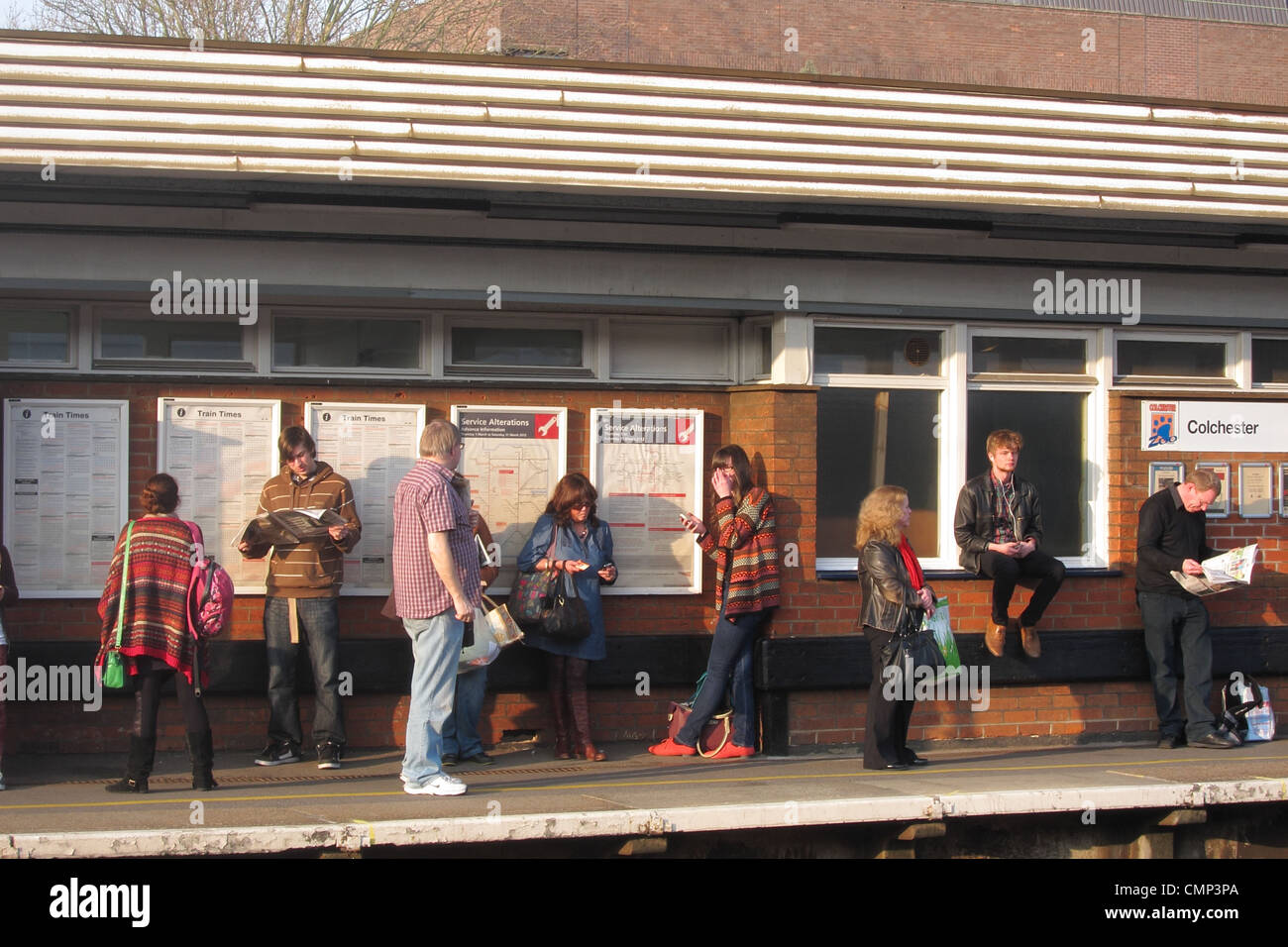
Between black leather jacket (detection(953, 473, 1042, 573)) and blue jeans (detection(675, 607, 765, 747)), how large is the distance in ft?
4.70

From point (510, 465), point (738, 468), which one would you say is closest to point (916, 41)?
point (738, 468)

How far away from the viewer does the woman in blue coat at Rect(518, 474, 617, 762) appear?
331 inches

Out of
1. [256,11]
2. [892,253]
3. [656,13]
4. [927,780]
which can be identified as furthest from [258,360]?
A: [656,13]

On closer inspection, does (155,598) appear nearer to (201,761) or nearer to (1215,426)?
(201,761)

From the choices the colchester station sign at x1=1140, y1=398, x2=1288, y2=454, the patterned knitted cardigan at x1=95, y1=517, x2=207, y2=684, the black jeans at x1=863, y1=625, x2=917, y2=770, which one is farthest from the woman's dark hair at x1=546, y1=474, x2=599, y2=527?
the colchester station sign at x1=1140, y1=398, x2=1288, y2=454

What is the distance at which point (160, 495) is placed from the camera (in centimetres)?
733

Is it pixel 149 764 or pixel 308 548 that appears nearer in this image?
pixel 149 764

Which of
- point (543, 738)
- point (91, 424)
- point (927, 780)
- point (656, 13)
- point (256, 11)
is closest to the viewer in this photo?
point (927, 780)

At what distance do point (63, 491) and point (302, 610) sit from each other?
1.65 meters

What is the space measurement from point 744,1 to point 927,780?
2708 centimetres

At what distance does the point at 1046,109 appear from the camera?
927cm

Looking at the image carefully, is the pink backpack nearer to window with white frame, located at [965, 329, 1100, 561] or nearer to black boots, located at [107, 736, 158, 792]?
black boots, located at [107, 736, 158, 792]
